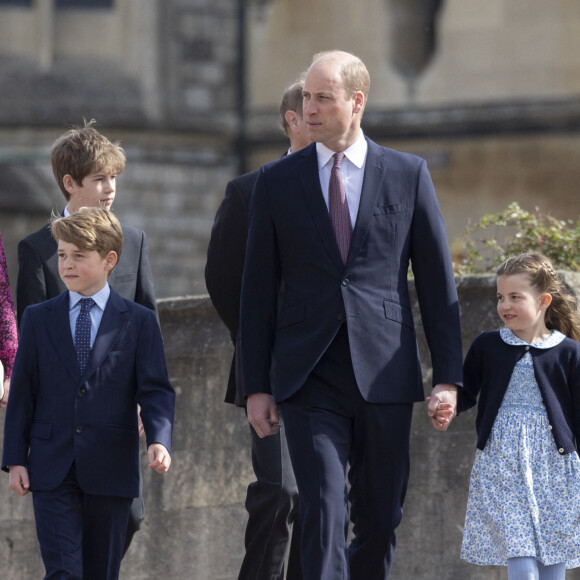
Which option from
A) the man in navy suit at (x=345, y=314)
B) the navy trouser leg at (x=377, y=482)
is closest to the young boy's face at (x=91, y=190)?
the man in navy suit at (x=345, y=314)

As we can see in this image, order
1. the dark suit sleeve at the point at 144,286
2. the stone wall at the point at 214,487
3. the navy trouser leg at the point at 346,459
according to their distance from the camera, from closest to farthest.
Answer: the navy trouser leg at the point at 346,459 < the dark suit sleeve at the point at 144,286 < the stone wall at the point at 214,487

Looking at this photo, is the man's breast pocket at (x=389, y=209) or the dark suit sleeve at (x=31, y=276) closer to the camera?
the man's breast pocket at (x=389, y=209)

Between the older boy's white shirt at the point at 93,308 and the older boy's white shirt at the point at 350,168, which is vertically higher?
the older boy's white shirt at the point at 350,168

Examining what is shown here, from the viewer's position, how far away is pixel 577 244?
22.3ft

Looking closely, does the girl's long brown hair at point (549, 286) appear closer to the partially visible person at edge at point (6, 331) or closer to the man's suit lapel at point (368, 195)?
the man's suit lapel at point (368, 195)

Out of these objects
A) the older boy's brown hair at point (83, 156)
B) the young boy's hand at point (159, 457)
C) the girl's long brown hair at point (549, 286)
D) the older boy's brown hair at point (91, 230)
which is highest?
the older boy's brown hair at point (83, 156)

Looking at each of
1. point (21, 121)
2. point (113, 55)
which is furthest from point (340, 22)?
point (21, 121)

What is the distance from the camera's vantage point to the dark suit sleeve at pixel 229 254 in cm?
549

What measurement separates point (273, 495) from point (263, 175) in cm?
127

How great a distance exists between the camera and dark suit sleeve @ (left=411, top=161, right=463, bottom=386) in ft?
15.5

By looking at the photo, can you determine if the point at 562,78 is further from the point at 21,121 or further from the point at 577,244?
the point at 577,244

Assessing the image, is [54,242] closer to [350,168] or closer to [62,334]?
[62,334]

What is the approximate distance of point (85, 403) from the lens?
475cm

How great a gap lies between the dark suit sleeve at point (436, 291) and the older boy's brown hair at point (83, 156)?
1.25m
